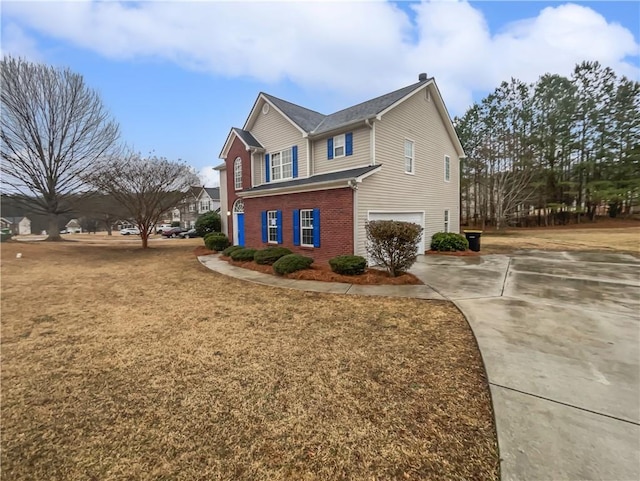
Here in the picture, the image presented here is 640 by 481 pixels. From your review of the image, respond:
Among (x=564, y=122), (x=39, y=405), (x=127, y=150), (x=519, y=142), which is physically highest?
(x=564, y=122)

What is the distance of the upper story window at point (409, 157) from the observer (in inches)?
532

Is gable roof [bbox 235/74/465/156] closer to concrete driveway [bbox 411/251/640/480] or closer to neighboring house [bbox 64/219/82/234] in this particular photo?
concrete driveway [bbox 411/251/640/480]

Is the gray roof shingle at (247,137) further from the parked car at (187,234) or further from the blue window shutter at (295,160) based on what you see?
the parked car at (187,234)

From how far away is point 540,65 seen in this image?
31328 mm

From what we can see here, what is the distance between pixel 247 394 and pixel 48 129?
2967 cm

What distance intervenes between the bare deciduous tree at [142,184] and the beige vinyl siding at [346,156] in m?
11.8

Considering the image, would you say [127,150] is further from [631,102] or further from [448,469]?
[631,102]

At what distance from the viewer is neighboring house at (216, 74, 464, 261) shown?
36.3ft

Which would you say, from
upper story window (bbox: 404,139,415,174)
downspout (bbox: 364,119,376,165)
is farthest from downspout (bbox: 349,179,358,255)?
upper story window (bbox: 404,139,415,174)

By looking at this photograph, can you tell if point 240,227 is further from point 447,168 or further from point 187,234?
point 187,234

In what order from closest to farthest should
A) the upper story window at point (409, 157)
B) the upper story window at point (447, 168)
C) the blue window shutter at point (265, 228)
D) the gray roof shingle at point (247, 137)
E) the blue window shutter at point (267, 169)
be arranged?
the upper story window at point (409, 157)
the blue window shutter at point (265, 228)
the blue window shutter at point (267, 169)
the gray roof shingle at point (247, 137)
the upper story window at point (447, 168)

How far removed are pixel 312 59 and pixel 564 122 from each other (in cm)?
3262

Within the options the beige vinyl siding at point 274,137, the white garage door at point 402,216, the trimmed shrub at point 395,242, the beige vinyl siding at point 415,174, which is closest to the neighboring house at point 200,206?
the beige vinyl siding at point 274,137

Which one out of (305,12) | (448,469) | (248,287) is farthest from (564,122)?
(448,469)
